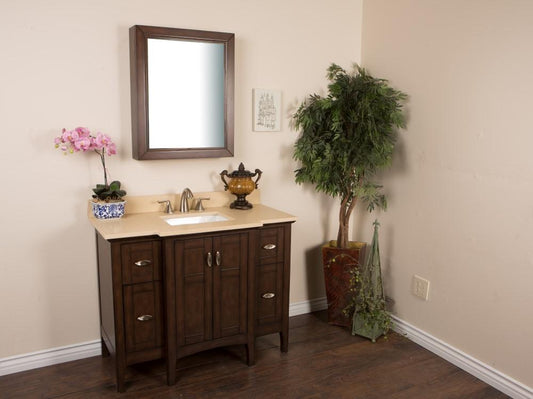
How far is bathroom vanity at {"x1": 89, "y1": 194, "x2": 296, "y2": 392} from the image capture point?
2.34 m


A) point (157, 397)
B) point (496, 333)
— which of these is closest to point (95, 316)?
point (157, 397)

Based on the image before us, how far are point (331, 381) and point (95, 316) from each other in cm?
131

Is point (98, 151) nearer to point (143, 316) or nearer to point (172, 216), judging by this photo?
point (172, 216)

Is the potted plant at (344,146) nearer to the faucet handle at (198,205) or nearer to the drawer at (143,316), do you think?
the faucet handle at (198,205)

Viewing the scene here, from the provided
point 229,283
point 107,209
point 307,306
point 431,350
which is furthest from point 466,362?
point 107,209

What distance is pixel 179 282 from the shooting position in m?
2.40

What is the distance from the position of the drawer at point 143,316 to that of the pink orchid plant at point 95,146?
50 centimetres

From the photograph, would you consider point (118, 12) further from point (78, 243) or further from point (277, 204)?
point (277, 204)

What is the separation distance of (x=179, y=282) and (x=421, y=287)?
4.69 feet

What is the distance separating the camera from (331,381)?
2527mm

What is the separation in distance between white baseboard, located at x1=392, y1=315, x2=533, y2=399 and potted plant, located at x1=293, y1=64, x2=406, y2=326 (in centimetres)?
37

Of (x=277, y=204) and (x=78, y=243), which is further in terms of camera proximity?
(x=277, y=204)

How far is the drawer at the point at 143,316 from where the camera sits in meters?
2.37

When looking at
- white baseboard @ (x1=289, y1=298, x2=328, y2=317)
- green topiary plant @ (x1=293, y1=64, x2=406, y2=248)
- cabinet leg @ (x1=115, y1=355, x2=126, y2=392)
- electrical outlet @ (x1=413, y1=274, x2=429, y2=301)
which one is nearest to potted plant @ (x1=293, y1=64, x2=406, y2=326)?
green topiary plant @ (x1=293, y1=64, x2=406, y2=248)
